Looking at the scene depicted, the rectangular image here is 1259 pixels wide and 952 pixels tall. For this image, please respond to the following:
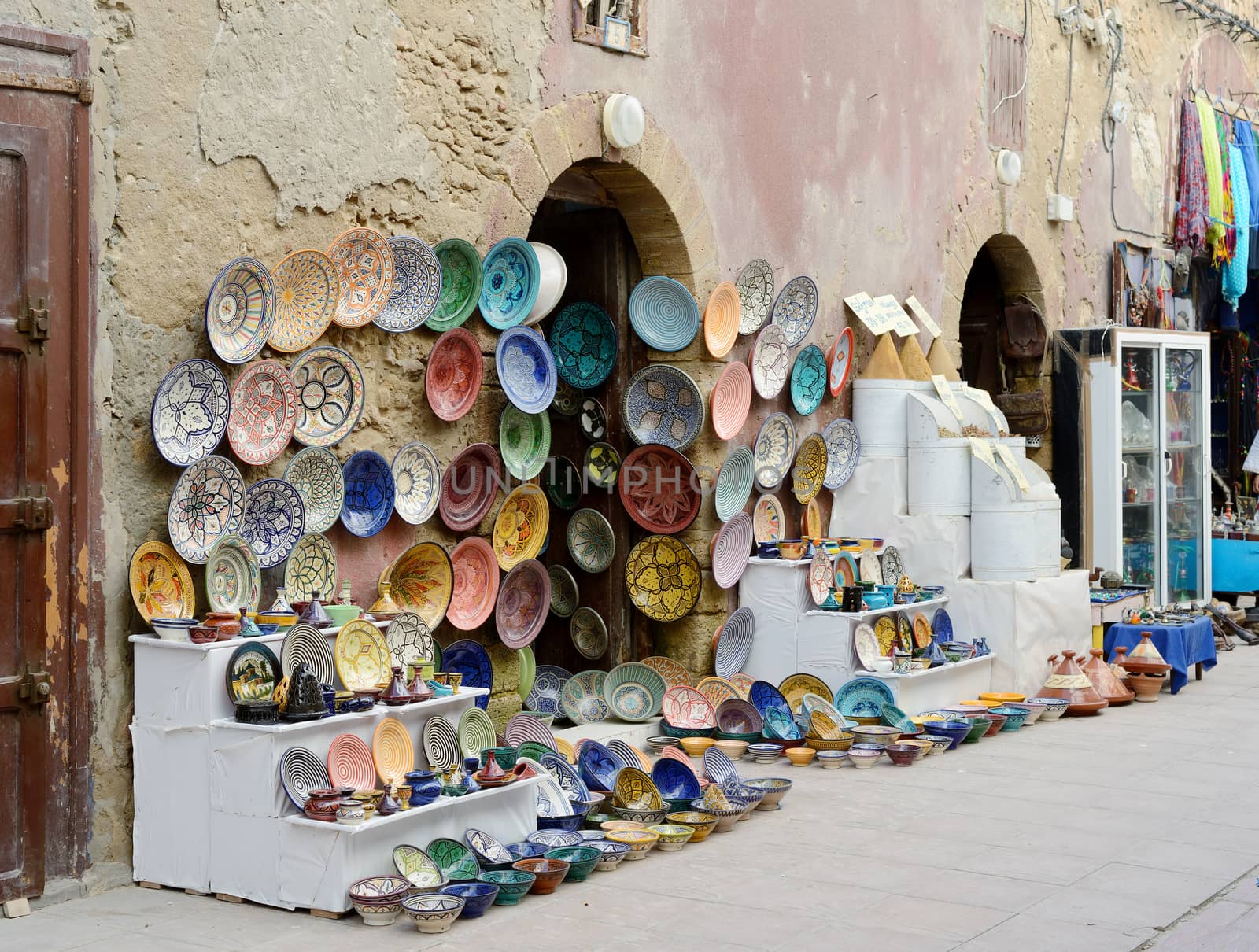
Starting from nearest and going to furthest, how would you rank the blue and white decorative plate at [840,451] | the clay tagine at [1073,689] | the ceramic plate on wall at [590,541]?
1. the ceramic plate on wall at [590,541]
2. the clay tagine at [1073,689]
3. the blue and white decorative plate at [840,451]

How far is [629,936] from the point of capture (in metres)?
4.19

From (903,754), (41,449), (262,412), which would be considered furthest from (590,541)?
(41,449)

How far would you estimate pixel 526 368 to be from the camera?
644cm

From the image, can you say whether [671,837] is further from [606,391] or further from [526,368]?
[606,391]

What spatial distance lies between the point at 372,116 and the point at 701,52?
2.28m

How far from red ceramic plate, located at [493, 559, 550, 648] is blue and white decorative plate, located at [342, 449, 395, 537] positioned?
90cm

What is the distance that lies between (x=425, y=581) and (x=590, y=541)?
159 centimetres

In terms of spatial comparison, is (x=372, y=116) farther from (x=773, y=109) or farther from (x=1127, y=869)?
(x=1127, y=869)

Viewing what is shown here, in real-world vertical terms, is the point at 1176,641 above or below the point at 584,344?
below

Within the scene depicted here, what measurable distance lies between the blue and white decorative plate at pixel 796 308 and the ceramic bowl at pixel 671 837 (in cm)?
343

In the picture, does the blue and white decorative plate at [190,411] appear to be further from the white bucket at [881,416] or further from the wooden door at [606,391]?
the white bucket at [881,416]

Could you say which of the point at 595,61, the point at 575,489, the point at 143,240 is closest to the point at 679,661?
the point at 575,489

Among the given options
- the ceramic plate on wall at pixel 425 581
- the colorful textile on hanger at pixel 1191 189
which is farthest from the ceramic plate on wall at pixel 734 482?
the colorful textile on hanger at pixel 1191 189

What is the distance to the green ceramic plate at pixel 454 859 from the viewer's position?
4625 mm
